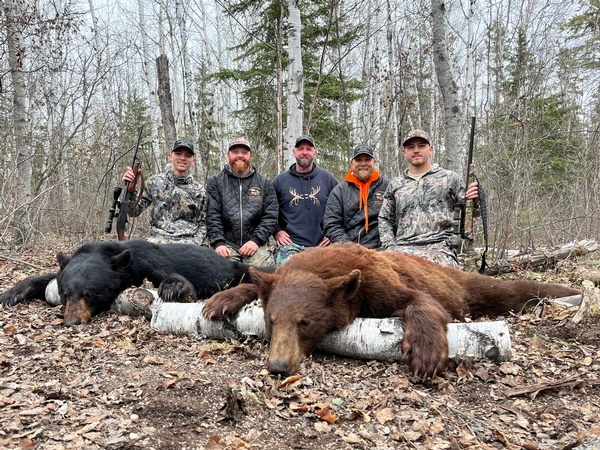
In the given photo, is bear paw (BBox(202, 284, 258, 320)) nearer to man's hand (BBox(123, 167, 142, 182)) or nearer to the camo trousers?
the camo trousers

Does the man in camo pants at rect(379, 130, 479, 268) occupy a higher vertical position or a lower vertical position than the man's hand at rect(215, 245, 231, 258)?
higher

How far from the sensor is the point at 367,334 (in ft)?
10.5

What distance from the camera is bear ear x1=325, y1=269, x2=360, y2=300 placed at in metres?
3.15

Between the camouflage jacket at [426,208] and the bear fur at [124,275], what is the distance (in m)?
2.06

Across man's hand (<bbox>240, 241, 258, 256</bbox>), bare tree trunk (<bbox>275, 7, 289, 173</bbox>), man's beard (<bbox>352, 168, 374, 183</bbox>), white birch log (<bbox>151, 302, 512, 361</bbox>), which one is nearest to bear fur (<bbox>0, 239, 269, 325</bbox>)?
white birch log (<bbox>151, 302, 512, 361</bbox>)

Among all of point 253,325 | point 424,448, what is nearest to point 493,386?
point 424,448

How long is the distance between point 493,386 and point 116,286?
11.5 ft

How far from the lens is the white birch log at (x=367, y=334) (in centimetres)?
304

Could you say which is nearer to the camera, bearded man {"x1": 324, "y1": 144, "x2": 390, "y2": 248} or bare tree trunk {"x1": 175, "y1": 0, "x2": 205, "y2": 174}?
bearded man {"x1": 324, "y1": 144, "x2": 390, "y2": 248}

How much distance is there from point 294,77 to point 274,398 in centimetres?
624

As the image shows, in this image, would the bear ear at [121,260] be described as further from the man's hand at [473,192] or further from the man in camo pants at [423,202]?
the man's hand at [473,192]

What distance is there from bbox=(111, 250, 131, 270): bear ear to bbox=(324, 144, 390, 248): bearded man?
2.79 m

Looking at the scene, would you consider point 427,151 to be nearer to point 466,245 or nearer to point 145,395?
point 466,245

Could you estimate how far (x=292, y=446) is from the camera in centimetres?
216
